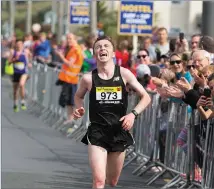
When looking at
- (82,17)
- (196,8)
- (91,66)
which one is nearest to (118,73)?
(91,66)

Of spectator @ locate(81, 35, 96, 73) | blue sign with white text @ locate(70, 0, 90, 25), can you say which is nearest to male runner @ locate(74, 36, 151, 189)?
spectator @ locate(81, 35, 96, 73)

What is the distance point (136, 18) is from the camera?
25.8 metres

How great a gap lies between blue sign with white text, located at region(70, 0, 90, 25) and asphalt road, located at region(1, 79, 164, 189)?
1362 cm

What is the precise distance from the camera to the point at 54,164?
14836 millimetres

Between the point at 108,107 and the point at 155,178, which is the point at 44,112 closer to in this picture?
the point at 155,178

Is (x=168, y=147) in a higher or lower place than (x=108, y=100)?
lower

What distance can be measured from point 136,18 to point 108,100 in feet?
50.8

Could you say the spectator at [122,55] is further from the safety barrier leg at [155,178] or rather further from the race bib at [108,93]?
the race bib at [108,93]

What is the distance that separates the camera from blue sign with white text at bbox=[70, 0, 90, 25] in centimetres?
3541

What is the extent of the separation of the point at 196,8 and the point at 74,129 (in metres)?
60.0

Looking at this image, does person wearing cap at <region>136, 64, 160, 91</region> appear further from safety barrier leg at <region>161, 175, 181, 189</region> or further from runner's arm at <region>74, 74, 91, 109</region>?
runner's arm at <region>74, 74, 91, 109</region>

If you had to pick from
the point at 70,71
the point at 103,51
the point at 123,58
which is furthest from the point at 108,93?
the point at 123,58

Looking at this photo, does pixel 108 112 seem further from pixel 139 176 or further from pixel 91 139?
pixel 139 176

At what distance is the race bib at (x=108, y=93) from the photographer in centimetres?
1041
